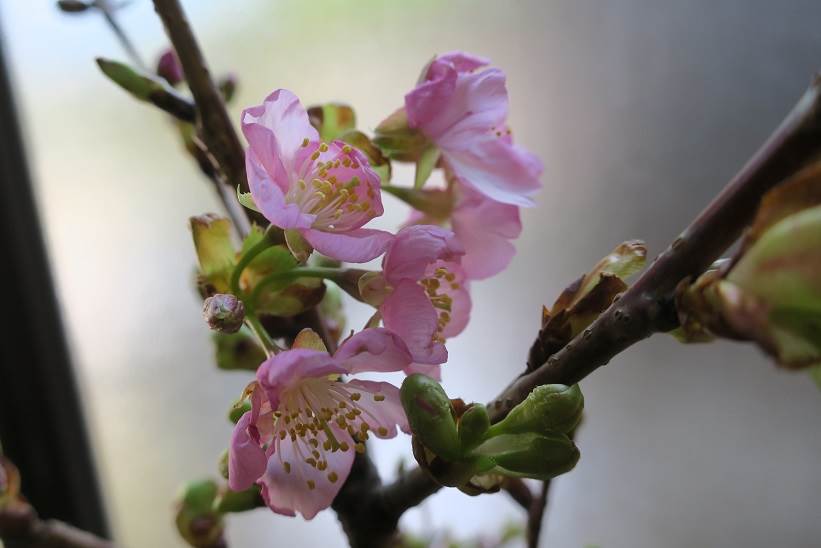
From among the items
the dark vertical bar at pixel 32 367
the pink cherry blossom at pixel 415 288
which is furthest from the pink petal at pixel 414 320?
the dark vertical bar at pixel 32 367

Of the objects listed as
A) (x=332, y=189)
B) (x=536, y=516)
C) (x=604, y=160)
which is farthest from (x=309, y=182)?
(x=604, y=160)

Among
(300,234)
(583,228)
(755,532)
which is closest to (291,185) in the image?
(300,234)

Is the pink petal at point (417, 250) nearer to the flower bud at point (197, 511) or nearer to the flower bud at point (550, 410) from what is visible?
the flower bud at point (550, 410)

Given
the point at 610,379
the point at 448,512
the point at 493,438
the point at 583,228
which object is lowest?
the point at 448,512

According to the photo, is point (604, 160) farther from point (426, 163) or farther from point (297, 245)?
point (297, 245)

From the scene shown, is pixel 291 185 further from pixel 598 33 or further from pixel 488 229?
pixel 598 33
